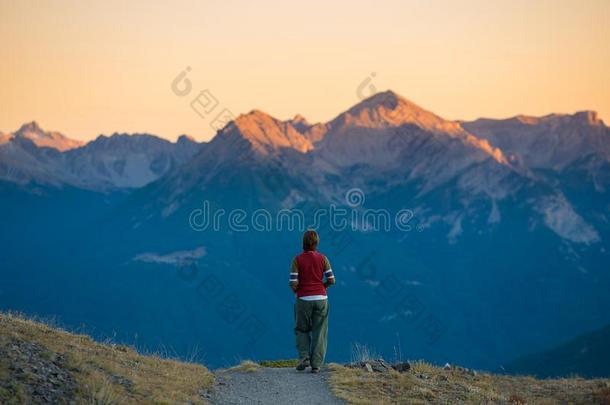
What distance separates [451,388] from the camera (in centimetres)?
2327

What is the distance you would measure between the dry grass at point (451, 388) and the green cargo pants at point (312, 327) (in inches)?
33.7

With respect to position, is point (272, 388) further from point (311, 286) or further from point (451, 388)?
point (451, 388)

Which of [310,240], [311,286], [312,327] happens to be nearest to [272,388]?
[312,327]

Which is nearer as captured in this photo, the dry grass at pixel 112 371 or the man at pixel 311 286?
the dry grass at pixel 112 371

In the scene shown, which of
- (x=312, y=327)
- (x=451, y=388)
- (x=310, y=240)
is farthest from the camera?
(x=451, y=388)

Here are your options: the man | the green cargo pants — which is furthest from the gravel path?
the man

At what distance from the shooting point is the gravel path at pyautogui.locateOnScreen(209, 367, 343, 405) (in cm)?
1964

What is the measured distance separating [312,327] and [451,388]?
180 inches

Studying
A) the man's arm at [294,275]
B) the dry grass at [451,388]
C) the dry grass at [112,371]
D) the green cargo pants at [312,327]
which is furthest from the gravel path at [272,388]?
the man's arm at [294,275]

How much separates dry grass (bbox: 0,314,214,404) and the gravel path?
583 millimetres

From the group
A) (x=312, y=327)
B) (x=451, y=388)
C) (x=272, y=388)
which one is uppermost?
(x=312, y=327)

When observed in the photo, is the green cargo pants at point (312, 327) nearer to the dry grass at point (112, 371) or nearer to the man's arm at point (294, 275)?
the man's arm at point (294, 275)

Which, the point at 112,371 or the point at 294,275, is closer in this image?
the point at 112,371

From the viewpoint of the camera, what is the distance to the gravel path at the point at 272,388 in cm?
1964
